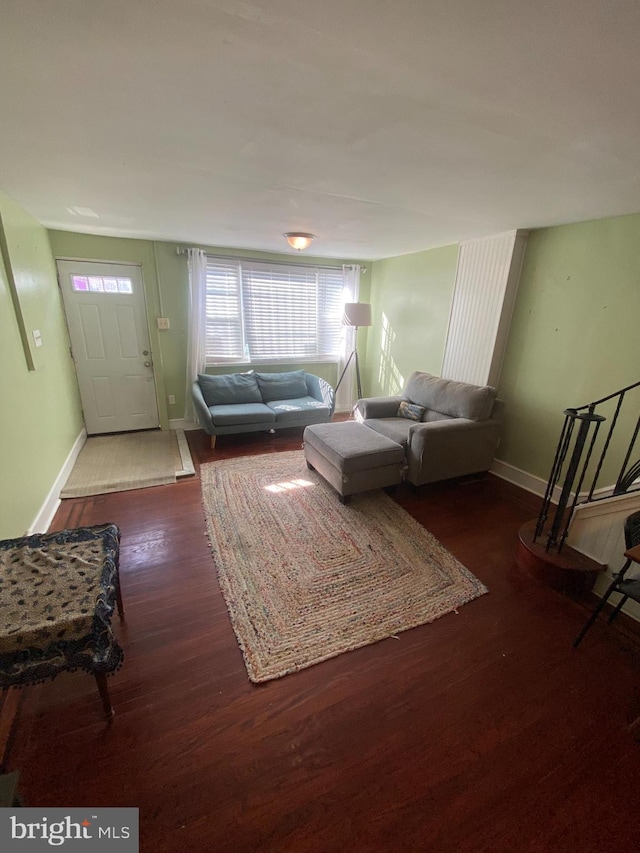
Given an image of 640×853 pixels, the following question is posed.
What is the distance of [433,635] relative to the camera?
5.63 ft

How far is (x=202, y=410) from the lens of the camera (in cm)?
376

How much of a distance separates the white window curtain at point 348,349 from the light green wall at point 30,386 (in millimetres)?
3460

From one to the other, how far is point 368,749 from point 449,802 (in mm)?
290

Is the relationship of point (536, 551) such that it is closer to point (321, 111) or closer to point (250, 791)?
point (250, 791)

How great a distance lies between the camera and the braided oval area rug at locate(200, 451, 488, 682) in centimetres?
167

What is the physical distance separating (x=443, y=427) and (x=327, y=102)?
226 cm

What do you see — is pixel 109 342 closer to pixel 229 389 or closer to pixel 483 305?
pixel 229 389

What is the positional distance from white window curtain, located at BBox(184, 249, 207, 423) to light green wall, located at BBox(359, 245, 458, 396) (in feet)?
8.05

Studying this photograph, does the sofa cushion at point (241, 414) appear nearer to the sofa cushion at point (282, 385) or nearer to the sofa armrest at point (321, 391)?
the sofa cushion at point (282, 385)

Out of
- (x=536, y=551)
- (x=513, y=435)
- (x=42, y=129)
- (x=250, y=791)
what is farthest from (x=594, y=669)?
(x=42, y=129)

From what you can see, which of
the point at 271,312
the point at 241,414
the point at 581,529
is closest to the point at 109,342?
the point at 241,414

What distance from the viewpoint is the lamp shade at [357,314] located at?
4.44 m

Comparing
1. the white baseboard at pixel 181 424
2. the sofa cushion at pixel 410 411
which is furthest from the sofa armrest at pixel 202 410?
the sofa cushion at pixel 410 411

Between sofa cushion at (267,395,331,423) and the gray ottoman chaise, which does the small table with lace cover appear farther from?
sofa cushion at (267,395,331,423)
